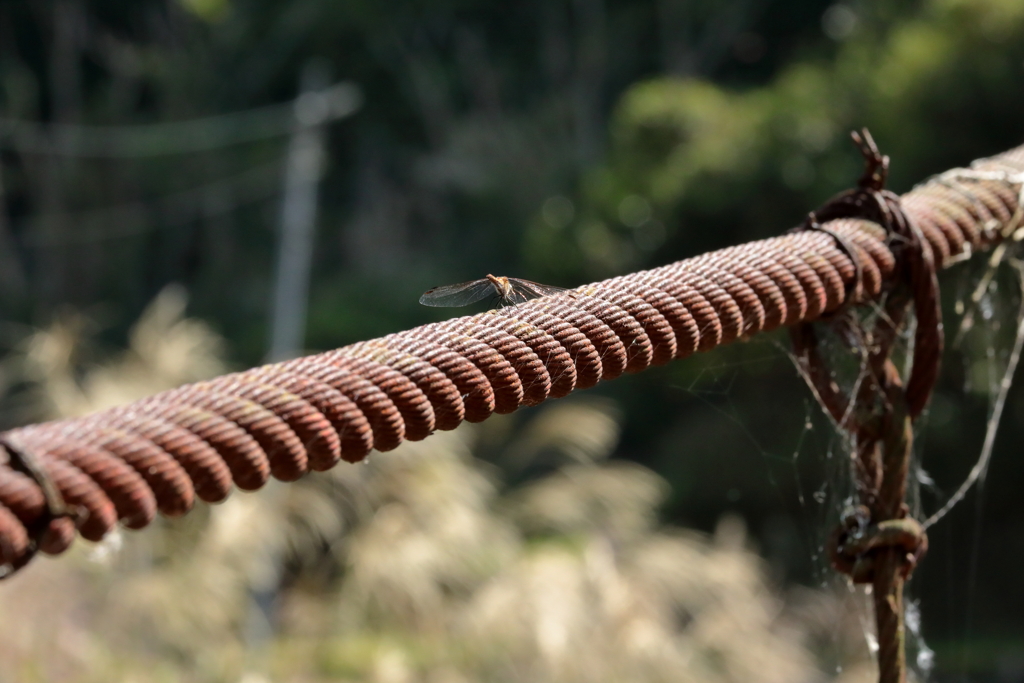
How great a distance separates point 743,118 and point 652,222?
2.74 feet

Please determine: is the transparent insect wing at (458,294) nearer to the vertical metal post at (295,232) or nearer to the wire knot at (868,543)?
the wire knot at (868,543)

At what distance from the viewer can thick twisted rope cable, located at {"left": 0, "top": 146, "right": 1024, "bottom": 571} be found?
0.36 metres

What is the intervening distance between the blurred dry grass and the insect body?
1.22 meters

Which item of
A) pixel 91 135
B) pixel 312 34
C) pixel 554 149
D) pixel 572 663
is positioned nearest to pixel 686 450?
pixel 572 663

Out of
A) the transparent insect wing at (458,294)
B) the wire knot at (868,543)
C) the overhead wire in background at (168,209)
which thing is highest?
the transparent insect wing at (458,294)

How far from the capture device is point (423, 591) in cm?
233

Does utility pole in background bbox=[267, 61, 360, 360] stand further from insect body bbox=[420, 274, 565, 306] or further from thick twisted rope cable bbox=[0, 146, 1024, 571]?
thick twisted rope cable bbox=[0, 146, 1024, 571]

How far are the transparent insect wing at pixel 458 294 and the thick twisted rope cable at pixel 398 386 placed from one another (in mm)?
154

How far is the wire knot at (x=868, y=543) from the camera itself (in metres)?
0.66

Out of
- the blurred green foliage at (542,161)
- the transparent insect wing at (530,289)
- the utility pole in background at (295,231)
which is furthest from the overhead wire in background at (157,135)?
the transparent insect wing at (530,289)

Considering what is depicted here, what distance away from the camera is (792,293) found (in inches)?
24.1

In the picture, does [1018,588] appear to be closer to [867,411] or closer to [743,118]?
[743,118]

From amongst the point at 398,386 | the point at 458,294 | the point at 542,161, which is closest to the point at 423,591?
the point at 458,294

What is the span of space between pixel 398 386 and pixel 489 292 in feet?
0.75
